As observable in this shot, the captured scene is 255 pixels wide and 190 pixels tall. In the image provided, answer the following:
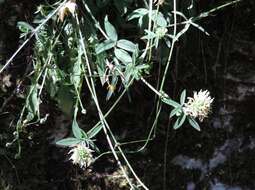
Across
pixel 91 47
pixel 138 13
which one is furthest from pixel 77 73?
pixel 138 13

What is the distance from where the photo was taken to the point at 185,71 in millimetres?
1697

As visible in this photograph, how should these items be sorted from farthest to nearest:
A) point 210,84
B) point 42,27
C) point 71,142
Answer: point 210,84, point 42,27, point 71,142

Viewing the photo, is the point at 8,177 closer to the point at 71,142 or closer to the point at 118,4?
the point at 71,142

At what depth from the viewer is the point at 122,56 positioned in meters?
1.40

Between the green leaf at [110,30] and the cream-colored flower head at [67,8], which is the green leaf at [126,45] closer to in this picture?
the green leaf at [110,30]

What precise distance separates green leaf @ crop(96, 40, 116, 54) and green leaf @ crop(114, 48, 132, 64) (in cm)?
2

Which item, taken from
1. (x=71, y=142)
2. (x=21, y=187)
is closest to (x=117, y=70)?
(x=71, y=142)

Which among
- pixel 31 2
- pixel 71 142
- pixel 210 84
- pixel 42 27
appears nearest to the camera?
pixel 71 142

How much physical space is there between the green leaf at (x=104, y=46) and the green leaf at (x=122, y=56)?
2 cm

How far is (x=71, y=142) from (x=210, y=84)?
1.80 feet

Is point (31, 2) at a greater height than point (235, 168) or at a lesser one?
greater

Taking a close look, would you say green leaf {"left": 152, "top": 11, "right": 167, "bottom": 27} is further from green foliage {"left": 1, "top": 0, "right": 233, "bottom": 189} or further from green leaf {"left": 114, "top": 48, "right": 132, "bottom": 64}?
green leaf {"left": 114, "top": 48, "right": 132, "bottom": 64}

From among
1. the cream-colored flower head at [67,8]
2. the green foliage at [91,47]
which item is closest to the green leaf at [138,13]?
the green foliage at [91,47]

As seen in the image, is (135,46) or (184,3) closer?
(135,46)
